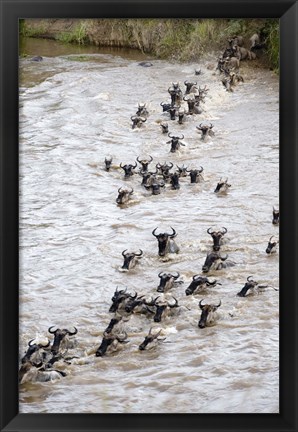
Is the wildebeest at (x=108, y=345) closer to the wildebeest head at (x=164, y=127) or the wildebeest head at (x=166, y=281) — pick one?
the wildebeest head at (x=166, y=281)

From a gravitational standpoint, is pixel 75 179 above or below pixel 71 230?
above

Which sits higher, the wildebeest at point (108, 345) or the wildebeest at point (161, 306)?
the wildebeest at point (161, 306)

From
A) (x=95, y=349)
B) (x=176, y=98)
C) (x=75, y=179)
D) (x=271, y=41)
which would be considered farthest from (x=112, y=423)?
(x=271, y=41)

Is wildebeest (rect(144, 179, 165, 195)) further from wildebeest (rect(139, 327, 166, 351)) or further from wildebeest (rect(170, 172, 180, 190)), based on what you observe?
wildebeest (rect(139, 327, 166, 351))

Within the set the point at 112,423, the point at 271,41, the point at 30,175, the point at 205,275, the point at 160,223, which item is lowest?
the point at 112,423

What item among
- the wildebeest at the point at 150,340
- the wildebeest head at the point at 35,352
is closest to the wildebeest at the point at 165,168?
the wildebeest at the point at 150,340

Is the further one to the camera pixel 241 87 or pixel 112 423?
pixel 241 87
